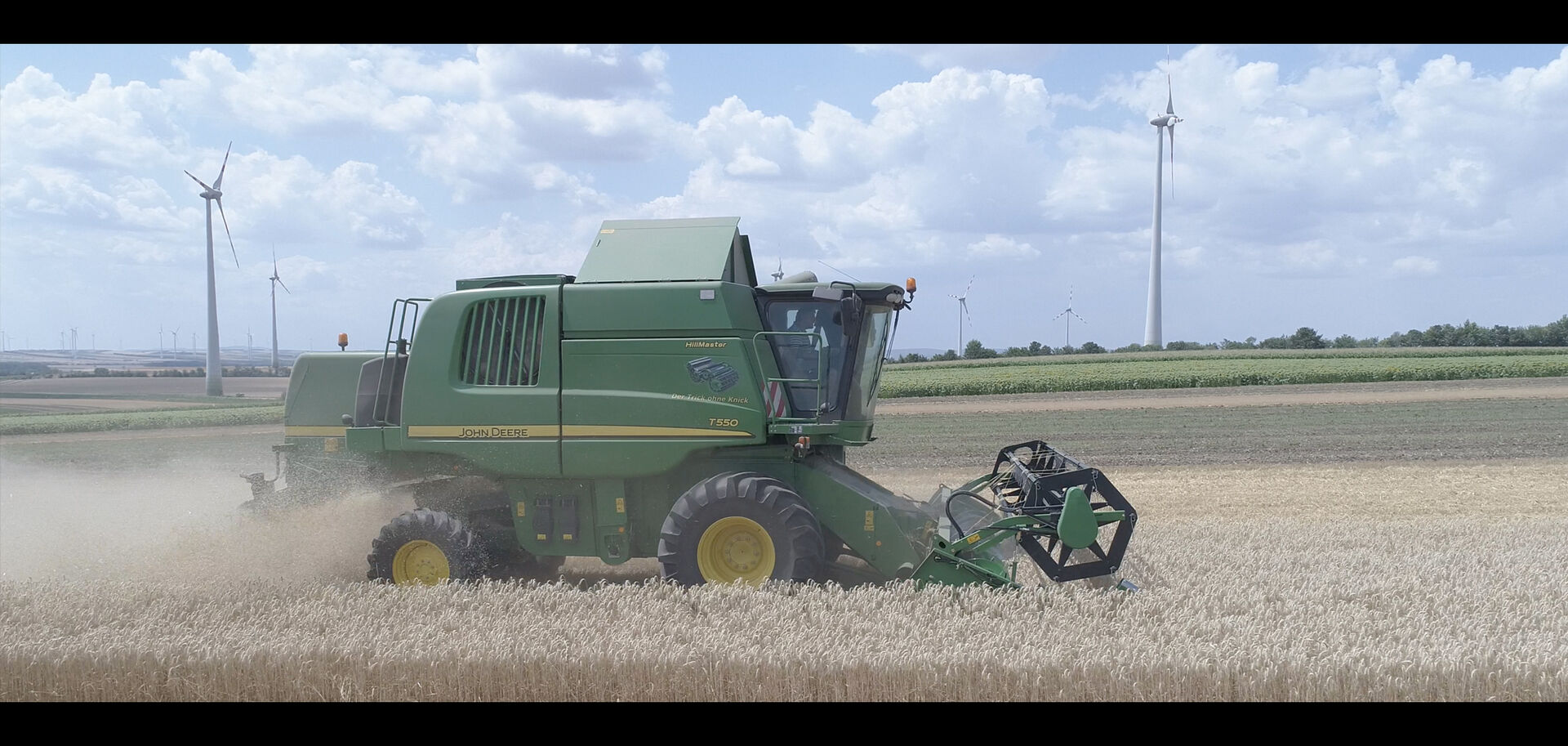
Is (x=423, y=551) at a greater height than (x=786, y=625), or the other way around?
(x=423, y=551)

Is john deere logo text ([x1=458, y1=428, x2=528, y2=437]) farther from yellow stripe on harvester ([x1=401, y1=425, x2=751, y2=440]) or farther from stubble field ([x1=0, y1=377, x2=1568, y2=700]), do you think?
stubble field ([x1=0, y1=377, x2=1568, y2=700])

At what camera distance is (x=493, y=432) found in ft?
25.6

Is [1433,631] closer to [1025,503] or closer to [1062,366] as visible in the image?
[1025,503]

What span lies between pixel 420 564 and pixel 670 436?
6.80ft

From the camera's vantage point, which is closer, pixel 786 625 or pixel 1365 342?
pixel 786 625

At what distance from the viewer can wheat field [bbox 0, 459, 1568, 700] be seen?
217 inches

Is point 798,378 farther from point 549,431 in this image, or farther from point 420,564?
point 420,564

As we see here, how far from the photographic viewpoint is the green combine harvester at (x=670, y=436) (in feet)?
24.0

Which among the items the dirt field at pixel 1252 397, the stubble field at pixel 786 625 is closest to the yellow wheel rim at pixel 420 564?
the stubble field at pixel 786 625

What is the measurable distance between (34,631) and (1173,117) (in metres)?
47.3

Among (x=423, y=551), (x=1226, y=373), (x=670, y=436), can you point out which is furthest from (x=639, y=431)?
(x=1226, y=373)

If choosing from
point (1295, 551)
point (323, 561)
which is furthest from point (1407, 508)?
point (323, 561)

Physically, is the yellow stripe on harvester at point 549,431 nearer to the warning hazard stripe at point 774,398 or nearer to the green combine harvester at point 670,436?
the green combine harvester at point 670,436

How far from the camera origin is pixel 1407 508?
13.9 meters
